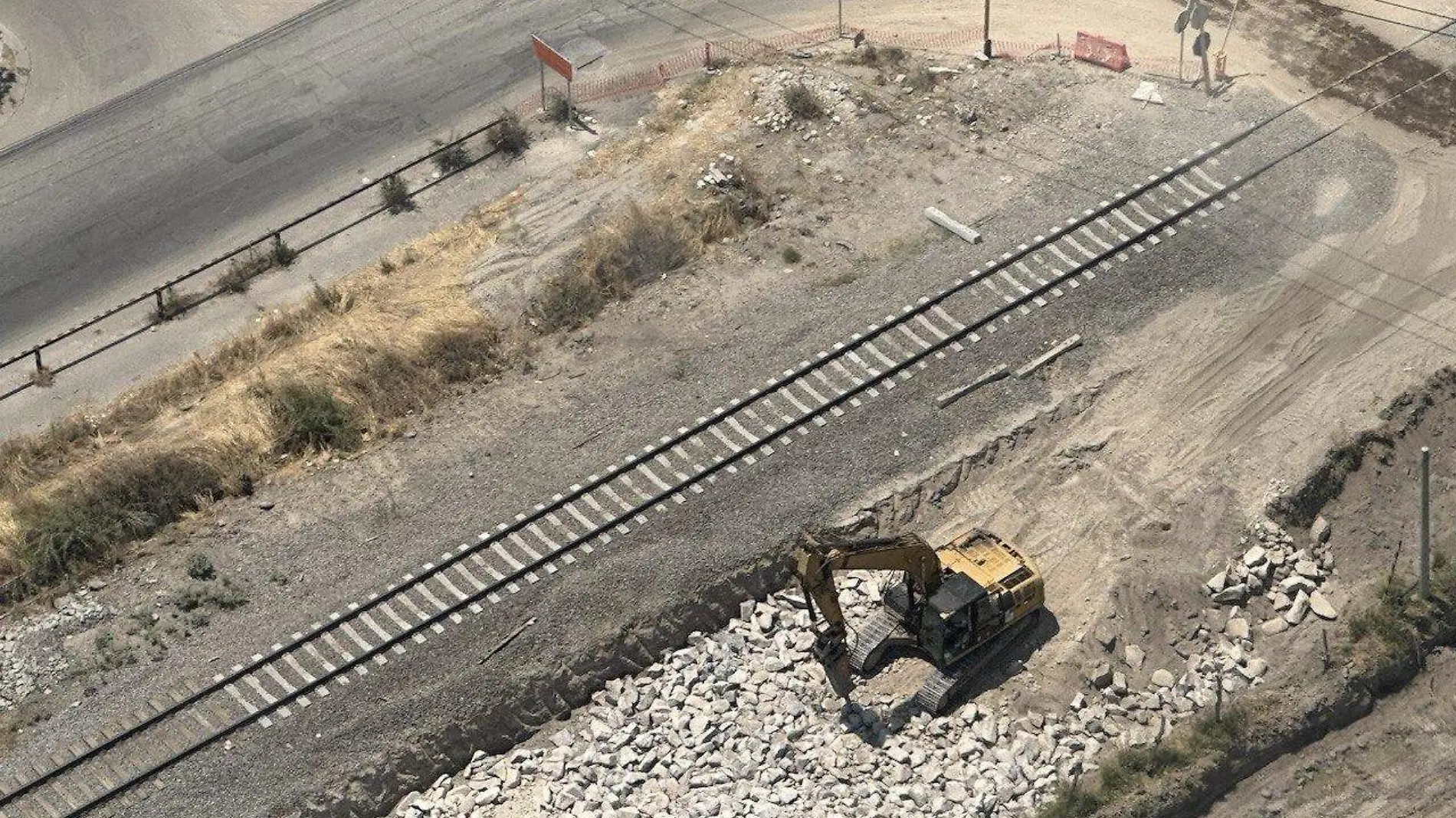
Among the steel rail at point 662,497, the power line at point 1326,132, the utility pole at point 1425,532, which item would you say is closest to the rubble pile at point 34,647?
the steel rail at point 662,497

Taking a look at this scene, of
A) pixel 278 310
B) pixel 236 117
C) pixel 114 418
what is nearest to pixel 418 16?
pixel 236 117

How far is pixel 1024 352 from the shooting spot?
35938 millimetres

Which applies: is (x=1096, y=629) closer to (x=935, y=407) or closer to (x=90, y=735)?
(x=935, y=407)

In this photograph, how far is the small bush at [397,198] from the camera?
4275 cm

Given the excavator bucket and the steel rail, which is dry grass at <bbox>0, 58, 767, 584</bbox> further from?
the excavator bucket

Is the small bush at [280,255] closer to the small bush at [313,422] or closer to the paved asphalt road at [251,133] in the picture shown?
the paved asphalt road at [251,133]

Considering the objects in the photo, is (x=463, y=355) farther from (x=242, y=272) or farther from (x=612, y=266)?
(x=242, y=272)

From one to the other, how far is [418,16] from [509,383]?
54.8 feet

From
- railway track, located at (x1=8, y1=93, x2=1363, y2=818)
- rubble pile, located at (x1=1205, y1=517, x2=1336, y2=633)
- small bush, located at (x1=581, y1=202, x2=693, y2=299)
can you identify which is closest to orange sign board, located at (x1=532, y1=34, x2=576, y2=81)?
small bush, located at (x1=581, y1=202, x2=693, y2=299)

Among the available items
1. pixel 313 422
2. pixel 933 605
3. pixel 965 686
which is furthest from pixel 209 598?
pixel 965 686

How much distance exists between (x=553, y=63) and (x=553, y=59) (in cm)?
11

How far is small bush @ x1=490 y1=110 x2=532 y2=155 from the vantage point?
43.8 meters

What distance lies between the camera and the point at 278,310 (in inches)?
1576

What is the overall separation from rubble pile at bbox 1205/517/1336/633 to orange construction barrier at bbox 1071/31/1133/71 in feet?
49.0
